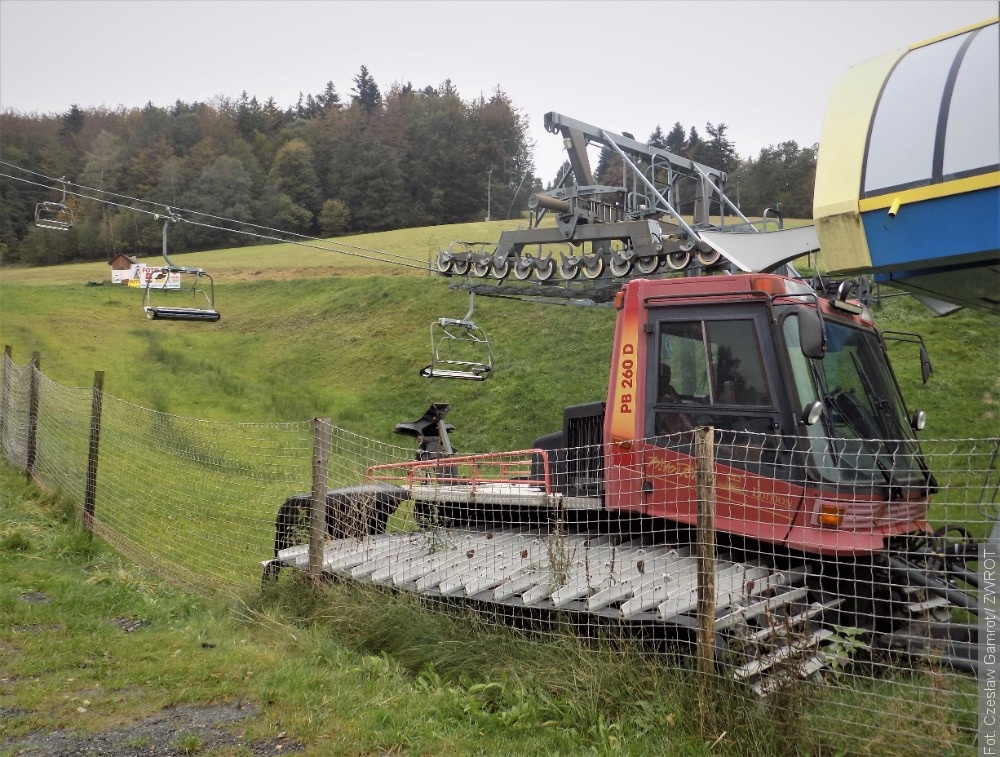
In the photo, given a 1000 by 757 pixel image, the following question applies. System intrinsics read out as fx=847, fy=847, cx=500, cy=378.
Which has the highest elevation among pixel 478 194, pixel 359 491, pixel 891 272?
pixel 478 194

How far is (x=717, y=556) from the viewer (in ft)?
17.6

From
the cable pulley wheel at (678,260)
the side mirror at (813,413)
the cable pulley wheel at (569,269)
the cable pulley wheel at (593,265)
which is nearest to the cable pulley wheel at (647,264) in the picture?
the cable pulley wheel at (678,260)

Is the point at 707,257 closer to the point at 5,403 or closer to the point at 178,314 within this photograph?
the point at 178,314

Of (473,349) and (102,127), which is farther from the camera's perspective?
(102,127)

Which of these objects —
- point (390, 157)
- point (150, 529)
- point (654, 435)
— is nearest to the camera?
point (654, 435)

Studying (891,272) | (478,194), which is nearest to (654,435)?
(891,272)

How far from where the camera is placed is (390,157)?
49750 mm

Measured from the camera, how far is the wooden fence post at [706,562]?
387cm

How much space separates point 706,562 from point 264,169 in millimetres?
50845

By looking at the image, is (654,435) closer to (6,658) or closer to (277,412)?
(6,658)

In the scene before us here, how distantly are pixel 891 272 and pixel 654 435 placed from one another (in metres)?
1.79

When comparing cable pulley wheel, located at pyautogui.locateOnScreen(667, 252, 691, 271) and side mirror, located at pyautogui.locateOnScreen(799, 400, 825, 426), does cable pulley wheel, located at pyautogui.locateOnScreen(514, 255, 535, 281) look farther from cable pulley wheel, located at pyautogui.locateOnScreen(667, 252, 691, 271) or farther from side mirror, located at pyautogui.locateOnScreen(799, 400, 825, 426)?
side mirror, located at pyautogui.locateOnScreen(799, 400, 825, 426)

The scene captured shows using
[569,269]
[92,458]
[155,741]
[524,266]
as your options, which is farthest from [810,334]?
[524,266]

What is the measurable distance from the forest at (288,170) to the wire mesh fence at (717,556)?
33.0m
